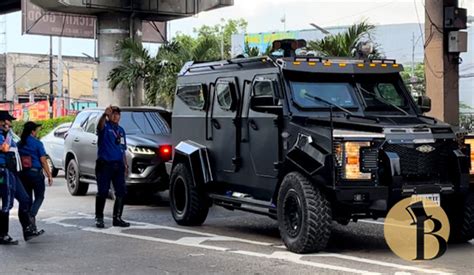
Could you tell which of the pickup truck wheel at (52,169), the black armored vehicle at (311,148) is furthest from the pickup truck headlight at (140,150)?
the pickup truck wheel at (52,169)

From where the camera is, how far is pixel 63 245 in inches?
380

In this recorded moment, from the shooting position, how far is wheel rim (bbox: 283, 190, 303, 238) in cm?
862

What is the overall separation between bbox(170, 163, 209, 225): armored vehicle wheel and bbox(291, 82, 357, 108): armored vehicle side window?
2.53m

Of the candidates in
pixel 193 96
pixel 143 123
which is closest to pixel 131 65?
pixel 143 123

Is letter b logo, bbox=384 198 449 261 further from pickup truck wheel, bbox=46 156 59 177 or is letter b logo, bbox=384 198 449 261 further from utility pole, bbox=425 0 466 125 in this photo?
pickup truck wheel, bbox=46 156 59 177

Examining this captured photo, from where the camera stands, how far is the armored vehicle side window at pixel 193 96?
1134cm

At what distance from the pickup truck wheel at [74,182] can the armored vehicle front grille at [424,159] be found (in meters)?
8.91

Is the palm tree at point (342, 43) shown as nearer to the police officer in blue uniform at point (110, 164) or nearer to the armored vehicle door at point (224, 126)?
the armored vehicle door at point (224, 126)

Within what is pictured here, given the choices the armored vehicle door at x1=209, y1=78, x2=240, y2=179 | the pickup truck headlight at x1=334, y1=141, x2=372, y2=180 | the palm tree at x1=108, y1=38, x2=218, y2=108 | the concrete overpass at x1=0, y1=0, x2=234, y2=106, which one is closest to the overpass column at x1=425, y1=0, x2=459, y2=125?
the palm tree at x1=108, y1=38, x2=218, y2=108

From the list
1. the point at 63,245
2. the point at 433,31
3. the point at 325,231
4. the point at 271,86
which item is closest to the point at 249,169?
the point at 271,86

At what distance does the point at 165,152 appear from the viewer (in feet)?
44.7

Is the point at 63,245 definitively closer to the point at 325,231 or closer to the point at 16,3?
the point at 325,231

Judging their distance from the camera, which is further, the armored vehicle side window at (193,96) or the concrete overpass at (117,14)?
the concrete overpass at (117,14)

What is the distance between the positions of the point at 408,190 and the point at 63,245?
4461 millimetres
